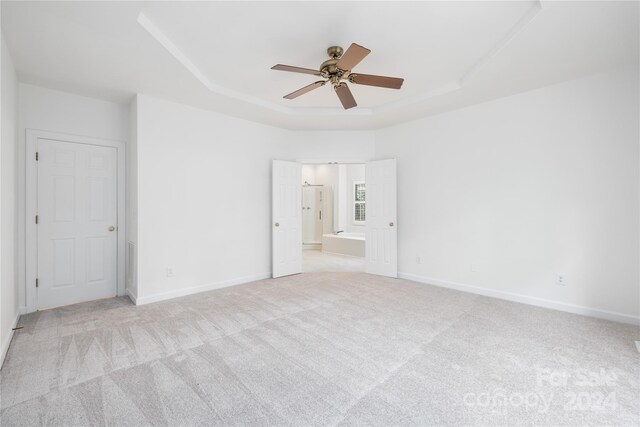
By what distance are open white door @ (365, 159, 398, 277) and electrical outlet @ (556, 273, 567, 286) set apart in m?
2.19

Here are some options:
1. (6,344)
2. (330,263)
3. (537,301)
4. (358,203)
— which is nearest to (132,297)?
(6,344)

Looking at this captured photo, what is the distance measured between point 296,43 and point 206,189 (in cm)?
249

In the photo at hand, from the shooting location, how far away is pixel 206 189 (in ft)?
14.2

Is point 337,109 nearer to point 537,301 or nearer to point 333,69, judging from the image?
point 333,69

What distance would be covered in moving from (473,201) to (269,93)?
3.21m

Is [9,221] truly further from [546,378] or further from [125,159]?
[546,378]

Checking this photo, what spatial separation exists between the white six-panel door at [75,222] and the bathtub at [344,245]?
16.1ft

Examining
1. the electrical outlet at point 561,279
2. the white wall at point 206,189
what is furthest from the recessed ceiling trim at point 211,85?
the electrical outlet at point 561,279

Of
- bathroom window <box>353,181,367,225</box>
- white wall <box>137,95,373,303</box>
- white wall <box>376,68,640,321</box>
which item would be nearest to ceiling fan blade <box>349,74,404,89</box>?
white wall <box>376,68,640,321</box>

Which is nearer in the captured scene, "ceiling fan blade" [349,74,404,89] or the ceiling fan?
the ceiling fan

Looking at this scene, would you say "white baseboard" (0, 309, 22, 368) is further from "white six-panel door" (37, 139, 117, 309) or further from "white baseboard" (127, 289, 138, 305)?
"white baseboard" (127, 289, 138, 305)

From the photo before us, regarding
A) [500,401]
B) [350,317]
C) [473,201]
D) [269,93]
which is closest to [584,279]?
[473,201]

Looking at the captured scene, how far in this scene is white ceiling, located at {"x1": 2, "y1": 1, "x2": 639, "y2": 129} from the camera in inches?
88.0

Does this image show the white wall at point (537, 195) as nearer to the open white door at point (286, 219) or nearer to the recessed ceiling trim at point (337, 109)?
the recessed ceiling trim at point (337, 109)
